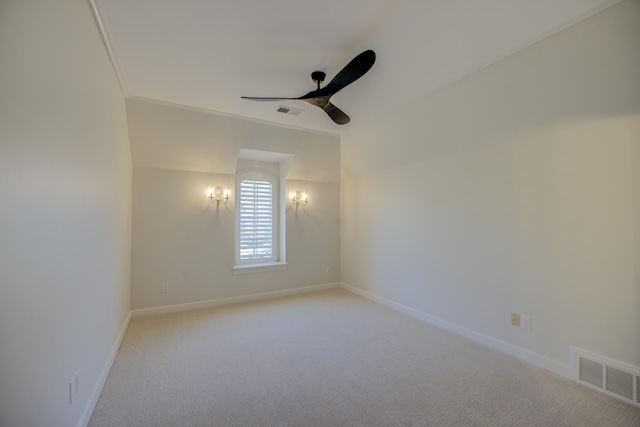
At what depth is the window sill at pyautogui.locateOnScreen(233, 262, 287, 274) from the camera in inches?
191

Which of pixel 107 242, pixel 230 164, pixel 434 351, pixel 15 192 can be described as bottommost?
pixel 434 351

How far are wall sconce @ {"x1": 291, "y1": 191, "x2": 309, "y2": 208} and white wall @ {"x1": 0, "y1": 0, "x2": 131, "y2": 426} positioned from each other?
3172mm

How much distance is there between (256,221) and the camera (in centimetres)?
533

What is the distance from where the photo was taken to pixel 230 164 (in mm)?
4621

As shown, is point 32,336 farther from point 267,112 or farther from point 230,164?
point 230,164

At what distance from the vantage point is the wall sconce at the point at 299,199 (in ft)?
17.6

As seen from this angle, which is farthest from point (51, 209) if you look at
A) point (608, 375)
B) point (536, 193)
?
point (608, 375)

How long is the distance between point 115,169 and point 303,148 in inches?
108

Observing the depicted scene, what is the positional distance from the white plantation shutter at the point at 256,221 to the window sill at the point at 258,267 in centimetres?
25

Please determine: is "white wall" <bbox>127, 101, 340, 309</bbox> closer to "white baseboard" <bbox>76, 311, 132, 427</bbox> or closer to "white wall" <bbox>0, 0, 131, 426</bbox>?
"white baseboard" <bbox>76, 311, 132, 427</bbox>

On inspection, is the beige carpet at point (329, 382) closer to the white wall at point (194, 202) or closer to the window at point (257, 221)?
the white wall at point (194, 202)

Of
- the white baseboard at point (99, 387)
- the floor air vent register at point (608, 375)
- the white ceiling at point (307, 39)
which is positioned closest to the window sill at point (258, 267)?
the white baseboard at point (99, 387)

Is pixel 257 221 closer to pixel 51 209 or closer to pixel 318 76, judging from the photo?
pixel 318 76

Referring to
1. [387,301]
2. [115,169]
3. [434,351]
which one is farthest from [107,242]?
[387,301]
